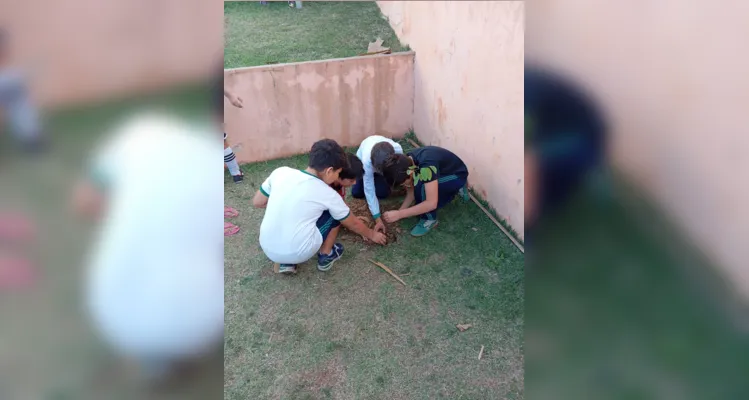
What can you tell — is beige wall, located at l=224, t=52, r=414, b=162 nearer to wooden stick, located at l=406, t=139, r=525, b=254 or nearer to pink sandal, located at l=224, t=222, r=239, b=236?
pink sandal, located at l=224, t=222, r=239, b=236

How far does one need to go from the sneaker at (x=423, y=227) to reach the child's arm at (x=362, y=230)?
26cm

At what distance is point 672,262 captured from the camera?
483mm

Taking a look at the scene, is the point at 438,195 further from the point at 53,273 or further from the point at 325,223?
the point at 53,273

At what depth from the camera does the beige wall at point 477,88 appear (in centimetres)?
340

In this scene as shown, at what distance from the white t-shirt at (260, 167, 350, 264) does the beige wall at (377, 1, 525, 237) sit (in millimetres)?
1301

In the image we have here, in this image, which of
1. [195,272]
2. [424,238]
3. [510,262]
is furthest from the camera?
A: [424,238]

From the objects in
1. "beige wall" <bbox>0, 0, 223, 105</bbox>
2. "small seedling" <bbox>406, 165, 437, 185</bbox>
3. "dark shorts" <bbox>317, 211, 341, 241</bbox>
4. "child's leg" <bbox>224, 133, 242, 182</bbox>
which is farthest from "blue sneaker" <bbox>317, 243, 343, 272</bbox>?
"beige wall" <bbox>0, 0, 223, 105</bbox>

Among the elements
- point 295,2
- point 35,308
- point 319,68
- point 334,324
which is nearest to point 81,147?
point 35,308

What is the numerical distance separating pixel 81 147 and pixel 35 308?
186 mm

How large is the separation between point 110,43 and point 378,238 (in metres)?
3.24

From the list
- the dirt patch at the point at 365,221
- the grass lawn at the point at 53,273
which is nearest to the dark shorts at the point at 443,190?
the dirt patch at the point at 365,221

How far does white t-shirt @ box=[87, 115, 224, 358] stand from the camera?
562 millimetres

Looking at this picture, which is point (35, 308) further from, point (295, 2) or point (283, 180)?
point (295, 2)

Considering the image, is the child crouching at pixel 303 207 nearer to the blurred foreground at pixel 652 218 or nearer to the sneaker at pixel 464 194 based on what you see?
the sneaker at pixel 464 194
